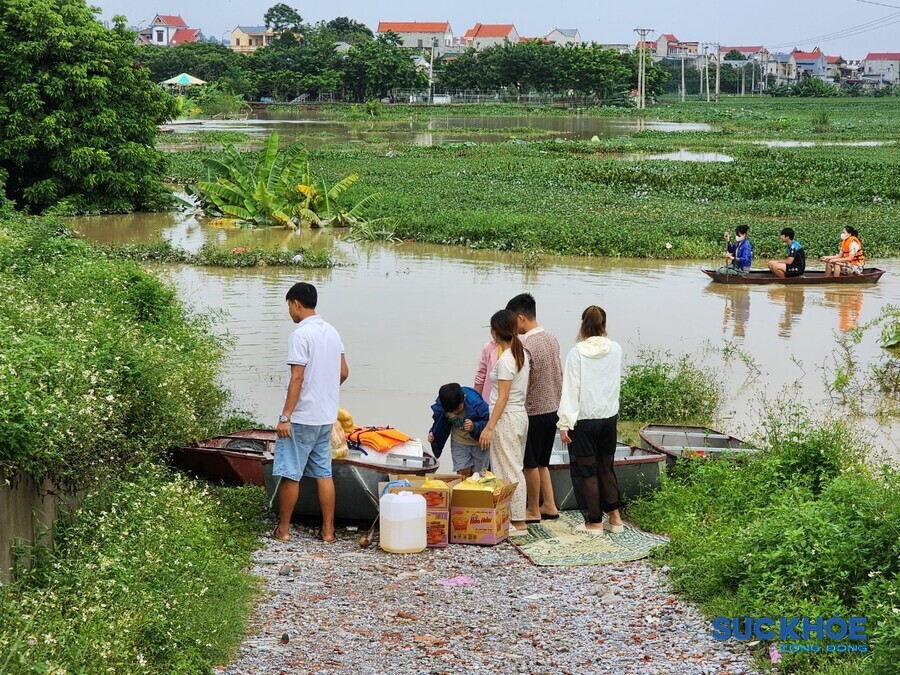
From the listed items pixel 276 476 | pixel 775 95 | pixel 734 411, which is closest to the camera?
pixel 276 476

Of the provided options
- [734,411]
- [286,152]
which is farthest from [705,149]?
[734,411]

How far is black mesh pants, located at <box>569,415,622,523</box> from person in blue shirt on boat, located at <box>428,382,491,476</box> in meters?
0.66

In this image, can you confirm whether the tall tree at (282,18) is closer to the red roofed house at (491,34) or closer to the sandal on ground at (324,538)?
the red roofed house at (491,34)

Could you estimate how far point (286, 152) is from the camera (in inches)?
1069

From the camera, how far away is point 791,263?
61.6 feet

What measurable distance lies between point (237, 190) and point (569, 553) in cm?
2147

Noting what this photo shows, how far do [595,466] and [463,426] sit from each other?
0.97 m

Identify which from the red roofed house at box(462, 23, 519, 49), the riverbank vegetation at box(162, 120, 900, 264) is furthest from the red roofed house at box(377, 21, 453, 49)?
the riverbank vegetation at box(162, 120, 900, 264)

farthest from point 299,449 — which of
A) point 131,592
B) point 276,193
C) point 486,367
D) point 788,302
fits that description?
point 276,193

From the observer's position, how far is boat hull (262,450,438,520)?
758 centimetres

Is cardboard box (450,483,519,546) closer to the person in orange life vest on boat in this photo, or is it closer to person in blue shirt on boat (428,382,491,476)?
person in blue shirt on boat (428,382,491,476)

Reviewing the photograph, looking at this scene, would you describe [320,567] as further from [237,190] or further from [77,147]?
[77,147]
